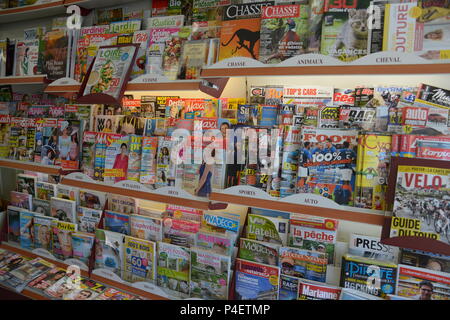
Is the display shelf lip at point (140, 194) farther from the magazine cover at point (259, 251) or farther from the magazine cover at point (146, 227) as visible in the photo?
the magazine cover at point (259, 251)

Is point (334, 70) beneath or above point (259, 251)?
above

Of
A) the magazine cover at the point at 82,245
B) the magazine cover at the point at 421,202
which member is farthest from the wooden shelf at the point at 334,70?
the magazine cover at the point at 82,245

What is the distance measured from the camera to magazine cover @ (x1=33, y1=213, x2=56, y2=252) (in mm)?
Result: 2486

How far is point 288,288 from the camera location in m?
1.72

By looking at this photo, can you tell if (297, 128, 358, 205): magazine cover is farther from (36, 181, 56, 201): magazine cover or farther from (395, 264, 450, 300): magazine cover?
(36, 181, 56, 201): magazine cover

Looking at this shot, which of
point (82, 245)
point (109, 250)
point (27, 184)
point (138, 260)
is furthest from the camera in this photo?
point (27, 184)

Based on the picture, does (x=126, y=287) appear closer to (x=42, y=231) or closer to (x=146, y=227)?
(x=146, y=227)

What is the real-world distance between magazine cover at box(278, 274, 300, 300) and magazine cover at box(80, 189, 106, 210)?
1303mm

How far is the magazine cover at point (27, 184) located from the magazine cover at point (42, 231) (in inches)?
10.2

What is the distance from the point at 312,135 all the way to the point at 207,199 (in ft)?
1.98

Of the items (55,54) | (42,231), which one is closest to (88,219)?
(42,231)

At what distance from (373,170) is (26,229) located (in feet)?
7.88

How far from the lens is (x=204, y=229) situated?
2004 mm

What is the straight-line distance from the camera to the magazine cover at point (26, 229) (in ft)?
8.49
